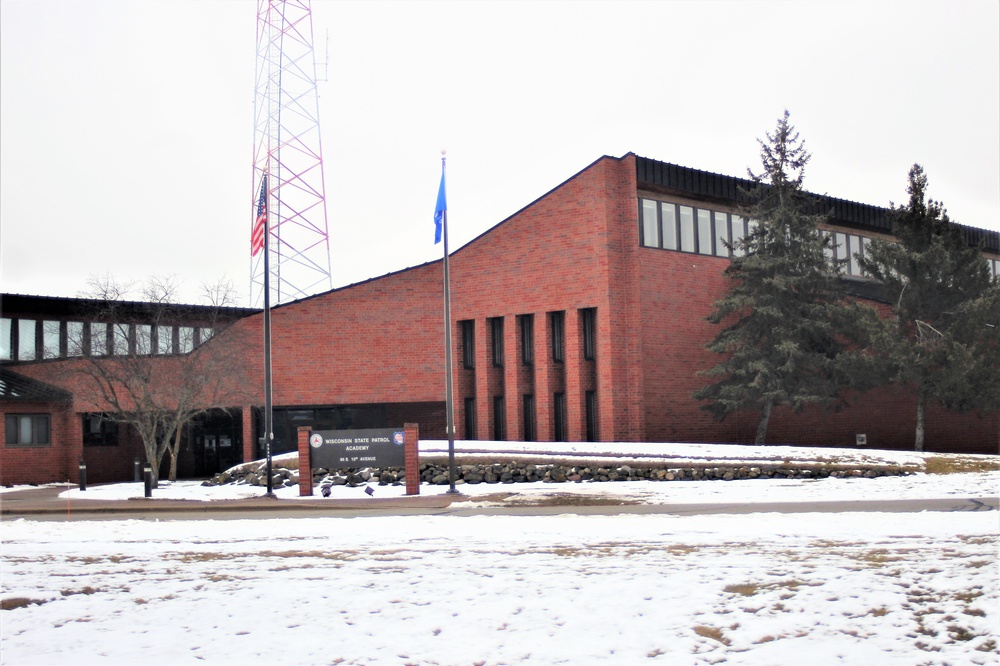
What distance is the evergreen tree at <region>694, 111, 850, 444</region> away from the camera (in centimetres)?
3170

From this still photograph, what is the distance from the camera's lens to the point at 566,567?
11.6 m

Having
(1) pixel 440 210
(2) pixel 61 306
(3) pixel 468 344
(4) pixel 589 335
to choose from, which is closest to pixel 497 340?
(3) pixel 468 344

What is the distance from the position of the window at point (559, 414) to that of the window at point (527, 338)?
1752 millimetres

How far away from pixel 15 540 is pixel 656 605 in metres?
12.0

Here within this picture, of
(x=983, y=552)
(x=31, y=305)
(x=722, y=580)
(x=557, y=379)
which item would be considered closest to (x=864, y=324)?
(x=557, y=379)

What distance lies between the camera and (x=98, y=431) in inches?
1722

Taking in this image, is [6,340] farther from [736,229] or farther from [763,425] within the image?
[763,425]

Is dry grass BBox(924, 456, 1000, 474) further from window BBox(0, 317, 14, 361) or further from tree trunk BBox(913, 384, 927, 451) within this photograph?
window BBox(0, 317, 14, 361)

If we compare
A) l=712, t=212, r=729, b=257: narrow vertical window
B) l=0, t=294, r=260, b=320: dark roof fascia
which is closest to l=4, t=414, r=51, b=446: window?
l=0, t=294, r=260, b=320: dark roof fascia

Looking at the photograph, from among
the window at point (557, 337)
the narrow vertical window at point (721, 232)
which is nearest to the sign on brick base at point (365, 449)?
the window at point (557, 337)

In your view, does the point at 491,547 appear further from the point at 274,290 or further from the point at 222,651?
the point at 274,290

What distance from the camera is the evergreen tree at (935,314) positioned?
30.3m

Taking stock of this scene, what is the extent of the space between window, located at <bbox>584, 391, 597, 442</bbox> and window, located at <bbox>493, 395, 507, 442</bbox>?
377 cm

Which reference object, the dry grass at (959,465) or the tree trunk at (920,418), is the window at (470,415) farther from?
the dry grass at (959,465)
